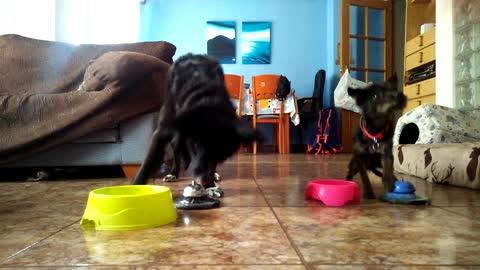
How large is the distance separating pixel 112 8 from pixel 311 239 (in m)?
5.08

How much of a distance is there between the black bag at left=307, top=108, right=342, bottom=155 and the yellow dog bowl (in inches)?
155

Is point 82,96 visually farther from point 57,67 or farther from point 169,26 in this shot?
point 169,26

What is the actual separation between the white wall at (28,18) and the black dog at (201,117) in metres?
3.33

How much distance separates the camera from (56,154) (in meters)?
2.31

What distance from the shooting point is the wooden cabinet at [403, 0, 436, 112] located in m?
3.52

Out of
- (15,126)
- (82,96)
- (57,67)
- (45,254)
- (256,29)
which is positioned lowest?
(45,254)

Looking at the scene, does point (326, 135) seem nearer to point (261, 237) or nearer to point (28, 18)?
point (28, 18)

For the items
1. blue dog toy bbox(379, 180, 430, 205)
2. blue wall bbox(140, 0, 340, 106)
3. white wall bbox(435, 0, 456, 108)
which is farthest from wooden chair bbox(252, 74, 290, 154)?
blue dog toy bbox(379, 180, 430, 205)

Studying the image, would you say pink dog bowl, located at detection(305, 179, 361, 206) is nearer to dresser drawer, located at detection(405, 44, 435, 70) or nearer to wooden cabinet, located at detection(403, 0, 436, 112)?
wooden cabinet, located at detection(403, 0, 436, 112)

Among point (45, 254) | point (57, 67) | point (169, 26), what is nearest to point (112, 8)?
point (169, 26)

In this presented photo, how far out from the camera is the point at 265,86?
506 cm

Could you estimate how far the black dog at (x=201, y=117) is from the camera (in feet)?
3.24

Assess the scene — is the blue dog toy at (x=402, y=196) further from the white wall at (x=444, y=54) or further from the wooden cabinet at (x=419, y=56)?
the wooden cabinet at (x=419, y=56)

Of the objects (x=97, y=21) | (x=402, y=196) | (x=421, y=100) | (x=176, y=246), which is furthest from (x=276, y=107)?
(x=176, y=246)
